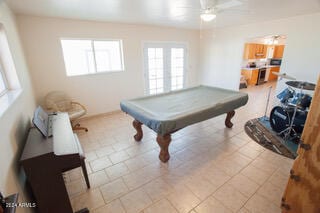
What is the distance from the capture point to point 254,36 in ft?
14.4

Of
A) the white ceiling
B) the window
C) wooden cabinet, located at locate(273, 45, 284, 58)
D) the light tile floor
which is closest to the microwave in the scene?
wooden cabinet, located at locate(273, 45, 284, 58)

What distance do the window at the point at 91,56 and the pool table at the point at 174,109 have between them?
6.51ft

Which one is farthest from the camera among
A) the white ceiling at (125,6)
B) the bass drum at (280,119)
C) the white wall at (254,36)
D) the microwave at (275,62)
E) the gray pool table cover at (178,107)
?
the microwave at (275,62)

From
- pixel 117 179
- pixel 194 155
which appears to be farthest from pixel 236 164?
pixel 117 179

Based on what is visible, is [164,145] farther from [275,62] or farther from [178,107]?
[275,62]

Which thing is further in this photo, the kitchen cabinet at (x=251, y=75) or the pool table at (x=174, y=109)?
the kitchen cabinet at (x=251, y=75)

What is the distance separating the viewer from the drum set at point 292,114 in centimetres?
281

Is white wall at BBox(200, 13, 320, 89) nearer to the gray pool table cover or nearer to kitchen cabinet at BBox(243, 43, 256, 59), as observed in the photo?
the gray pool table cover

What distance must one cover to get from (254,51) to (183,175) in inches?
293

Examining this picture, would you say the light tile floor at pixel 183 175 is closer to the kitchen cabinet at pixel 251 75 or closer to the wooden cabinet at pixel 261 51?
the kitchen cabinet at pixel 251 75

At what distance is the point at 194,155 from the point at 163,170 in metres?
0.61

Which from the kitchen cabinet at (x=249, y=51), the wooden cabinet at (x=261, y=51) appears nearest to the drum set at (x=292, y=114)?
the kitchen cabinet at (x=249, y=51)

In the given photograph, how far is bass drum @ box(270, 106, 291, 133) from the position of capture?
2979mm

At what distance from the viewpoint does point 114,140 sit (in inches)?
123
